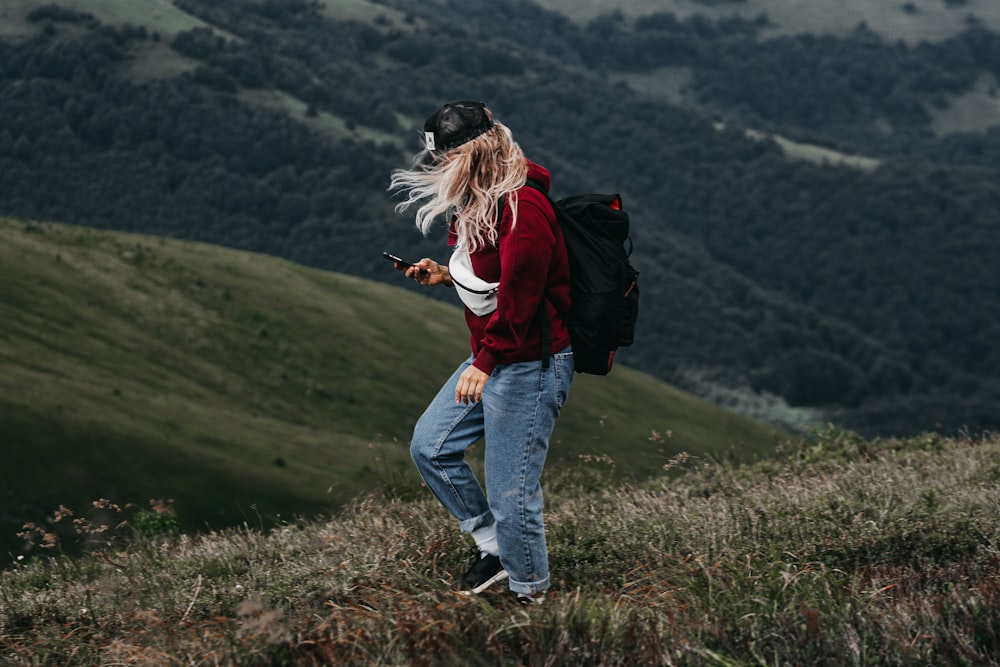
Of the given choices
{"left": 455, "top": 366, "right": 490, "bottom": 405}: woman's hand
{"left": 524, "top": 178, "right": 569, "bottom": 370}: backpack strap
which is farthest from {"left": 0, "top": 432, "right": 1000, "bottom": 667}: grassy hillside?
{"left": 524, "top": 178, "right": 569, "bottom": 370}: backpack strap

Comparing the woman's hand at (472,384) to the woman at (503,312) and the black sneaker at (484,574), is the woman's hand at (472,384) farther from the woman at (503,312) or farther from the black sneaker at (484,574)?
the black sneaker at (484,574)

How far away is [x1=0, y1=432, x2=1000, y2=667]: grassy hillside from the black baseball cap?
5.91 ft

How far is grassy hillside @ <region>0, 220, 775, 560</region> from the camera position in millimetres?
27219

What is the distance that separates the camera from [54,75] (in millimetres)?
153500

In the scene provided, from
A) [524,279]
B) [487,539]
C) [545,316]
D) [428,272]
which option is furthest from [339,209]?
[524,279]

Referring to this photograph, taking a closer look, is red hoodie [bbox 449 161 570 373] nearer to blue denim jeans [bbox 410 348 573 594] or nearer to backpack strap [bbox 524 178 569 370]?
backpack strap [bbox 524 178 569 370]

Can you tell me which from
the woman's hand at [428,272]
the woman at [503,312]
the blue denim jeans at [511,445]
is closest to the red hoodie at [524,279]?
the woman at [503,312]

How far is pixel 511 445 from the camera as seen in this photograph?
4.09 metres

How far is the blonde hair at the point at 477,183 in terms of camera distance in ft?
12.9

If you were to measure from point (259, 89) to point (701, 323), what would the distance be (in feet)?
274

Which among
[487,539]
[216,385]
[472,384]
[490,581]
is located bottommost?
[216,385]

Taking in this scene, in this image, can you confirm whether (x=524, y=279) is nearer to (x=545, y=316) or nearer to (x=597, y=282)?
(x=545, y=316)

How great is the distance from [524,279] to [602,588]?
1421mm

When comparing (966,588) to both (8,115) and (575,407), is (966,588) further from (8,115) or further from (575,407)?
(8,115)
